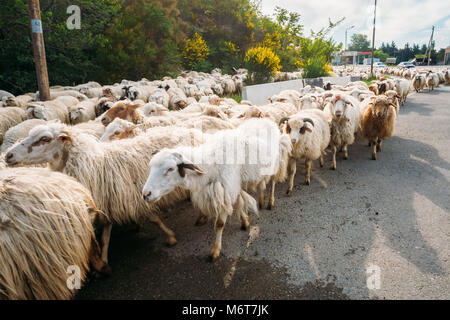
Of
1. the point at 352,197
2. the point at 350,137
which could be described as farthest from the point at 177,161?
the point at 350,137

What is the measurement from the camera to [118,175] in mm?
3016

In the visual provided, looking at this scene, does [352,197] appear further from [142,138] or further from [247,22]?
[247,22]

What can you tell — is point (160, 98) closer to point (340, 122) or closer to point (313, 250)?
point (340, 122)

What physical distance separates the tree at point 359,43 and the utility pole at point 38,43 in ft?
453

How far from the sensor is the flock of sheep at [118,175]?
1.81 meters

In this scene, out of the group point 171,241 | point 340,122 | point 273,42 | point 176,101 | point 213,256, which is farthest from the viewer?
point 273,42

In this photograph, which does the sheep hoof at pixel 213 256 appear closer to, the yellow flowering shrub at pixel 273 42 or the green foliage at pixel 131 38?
the green foliage at pixel 131 38

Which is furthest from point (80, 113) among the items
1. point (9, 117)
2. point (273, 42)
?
point (273, 42)

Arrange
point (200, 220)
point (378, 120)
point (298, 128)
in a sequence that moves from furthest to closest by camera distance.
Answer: point (378, 120) < point (298, 128) < point (200, 220)

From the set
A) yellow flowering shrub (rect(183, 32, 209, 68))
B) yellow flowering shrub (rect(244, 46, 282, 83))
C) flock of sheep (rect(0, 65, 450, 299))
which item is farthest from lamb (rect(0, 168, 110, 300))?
yellow flowering shrub (rect(183, 32, 209, 68))

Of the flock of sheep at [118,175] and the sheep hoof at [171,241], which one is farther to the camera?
the sheep hoof at [171,241]

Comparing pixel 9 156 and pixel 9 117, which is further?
pixel 9 117

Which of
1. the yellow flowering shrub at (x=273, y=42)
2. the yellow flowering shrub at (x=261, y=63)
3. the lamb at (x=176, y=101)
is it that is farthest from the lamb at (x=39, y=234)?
the yellow flowering shrub at (x=273, y=42)

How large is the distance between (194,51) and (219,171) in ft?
83.4
